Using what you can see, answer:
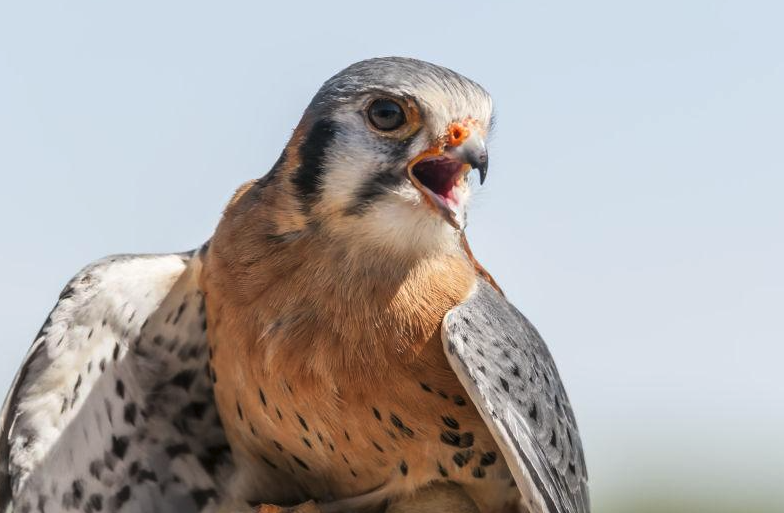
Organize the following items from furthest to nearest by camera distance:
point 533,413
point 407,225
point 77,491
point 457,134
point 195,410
A: point 195,410 → point 77,491 → point 533,413 → point 407,225 → point 457,134

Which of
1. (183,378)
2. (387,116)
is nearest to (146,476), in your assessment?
(183,378)

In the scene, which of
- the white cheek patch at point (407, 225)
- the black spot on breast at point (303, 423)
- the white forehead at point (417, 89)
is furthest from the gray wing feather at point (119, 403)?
the white forehead at point (417, 89)

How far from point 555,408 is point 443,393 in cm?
72

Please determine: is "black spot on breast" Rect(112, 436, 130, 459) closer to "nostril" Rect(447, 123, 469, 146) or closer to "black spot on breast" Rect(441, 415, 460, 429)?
"black spot on breast" Rect(441, 415, 460, 429)

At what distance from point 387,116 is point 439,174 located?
0.98 ft

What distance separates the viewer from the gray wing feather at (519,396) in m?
4.76

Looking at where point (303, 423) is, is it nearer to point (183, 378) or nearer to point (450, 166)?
point (183, 378)

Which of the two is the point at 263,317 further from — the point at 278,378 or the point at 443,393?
the point at 443,393

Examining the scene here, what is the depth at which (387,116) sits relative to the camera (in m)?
4.78

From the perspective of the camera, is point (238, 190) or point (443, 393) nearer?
point (443, 393)

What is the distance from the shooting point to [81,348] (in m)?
A: 5.29

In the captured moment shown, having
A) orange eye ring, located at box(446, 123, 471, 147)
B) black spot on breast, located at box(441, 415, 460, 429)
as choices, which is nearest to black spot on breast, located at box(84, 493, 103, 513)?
black spot on breast, located at box(441, 415, 460, 429)

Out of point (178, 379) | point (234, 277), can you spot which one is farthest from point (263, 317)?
point (178, 379)

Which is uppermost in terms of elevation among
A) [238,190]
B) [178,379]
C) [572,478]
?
[238,190]
